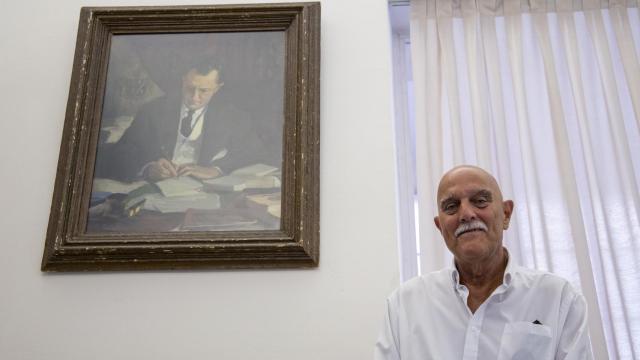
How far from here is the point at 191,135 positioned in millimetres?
2176

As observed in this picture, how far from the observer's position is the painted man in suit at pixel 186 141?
2.13 meters

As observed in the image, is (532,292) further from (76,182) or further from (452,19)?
(76,182)

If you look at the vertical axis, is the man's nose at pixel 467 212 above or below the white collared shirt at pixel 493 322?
above

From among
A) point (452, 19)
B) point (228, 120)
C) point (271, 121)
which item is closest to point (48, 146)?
point (228, 120)

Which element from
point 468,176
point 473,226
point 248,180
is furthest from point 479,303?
point 248,180

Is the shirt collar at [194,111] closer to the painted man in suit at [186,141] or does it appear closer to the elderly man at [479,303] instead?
the painted man in suit at [186,141]

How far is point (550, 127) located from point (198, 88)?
57.7 inches

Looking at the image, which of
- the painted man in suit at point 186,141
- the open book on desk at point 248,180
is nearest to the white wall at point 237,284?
the open book on desk at point 248,180

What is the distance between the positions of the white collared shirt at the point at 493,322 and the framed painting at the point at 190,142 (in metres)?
0.44

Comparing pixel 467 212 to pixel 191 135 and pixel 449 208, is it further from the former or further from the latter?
pixel 191 135

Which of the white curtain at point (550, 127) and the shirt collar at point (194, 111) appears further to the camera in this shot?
the shirt collar at point (194, 111)

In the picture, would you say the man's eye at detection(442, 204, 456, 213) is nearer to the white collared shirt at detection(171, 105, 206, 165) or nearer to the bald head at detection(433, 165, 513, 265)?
the bald head at detection(433, 165, 513, 265)

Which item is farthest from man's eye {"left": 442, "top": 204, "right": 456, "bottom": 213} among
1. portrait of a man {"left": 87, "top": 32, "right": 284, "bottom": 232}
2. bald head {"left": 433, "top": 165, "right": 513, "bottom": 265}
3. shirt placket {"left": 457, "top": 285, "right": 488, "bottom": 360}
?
portrait of a man {"left": 87, "top": 32, "right": 284, "bottom": 232}

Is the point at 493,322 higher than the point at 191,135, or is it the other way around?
the point at 191,135
